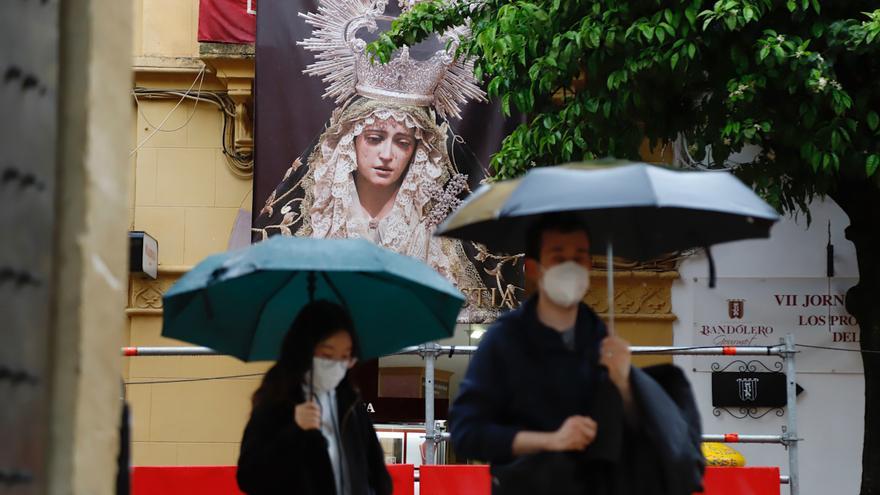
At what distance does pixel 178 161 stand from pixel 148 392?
2.48 m

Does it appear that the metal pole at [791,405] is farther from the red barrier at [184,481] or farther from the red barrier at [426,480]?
the red barrier at [184,481]

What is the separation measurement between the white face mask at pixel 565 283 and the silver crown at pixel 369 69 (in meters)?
8.56

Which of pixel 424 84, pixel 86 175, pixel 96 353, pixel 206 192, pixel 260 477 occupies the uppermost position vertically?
pixel 424 84

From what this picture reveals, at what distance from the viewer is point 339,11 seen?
12.8 metres

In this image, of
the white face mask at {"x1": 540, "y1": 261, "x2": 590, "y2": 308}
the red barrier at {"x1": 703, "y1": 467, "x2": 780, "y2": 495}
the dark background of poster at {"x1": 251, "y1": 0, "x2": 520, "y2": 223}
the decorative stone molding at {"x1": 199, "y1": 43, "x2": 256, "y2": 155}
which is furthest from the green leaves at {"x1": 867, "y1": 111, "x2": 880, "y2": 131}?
the decorative stone molding at {"x1": 199, "y1": 43, "x2": 256, "y2": 155}

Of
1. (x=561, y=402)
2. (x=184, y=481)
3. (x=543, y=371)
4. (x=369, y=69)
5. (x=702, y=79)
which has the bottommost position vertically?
(x=184, y=481)

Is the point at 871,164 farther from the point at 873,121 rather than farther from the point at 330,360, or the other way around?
the point at 330,360

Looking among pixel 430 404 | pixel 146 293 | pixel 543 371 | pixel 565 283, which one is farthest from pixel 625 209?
pixel 146 293

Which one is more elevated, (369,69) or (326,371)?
(369,69)

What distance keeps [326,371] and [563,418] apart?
4.20 ft

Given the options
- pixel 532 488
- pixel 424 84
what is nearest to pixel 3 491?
pixel 532 488

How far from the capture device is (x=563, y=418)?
4.25 metres

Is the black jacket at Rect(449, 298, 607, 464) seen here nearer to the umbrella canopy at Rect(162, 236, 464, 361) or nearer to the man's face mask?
the man's face mask

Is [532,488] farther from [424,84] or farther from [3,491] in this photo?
[424,84]
